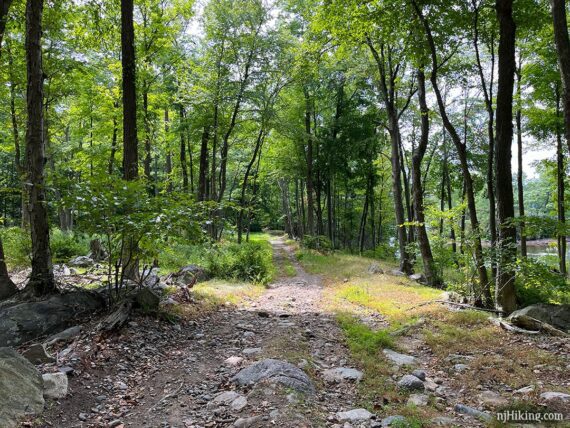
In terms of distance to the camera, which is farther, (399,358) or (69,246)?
(69,246)

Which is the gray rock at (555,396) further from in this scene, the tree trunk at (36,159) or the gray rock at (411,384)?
the tree trunk at (36,159)

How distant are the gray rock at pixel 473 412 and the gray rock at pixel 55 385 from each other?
425 cm

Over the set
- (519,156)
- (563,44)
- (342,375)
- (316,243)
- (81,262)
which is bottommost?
(342,375)

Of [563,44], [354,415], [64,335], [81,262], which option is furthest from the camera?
[81,262]

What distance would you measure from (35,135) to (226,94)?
1199cm

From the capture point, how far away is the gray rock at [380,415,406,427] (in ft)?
11.7

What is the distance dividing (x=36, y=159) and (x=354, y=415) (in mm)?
6470

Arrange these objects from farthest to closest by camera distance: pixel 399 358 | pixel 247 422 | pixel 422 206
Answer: pixel 422 206 → pixel 399 358 → pixel 247 422

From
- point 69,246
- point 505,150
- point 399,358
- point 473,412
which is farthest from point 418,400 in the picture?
point 69,246

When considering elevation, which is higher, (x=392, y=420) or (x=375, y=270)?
(x=392, y=420)

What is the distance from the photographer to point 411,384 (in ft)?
15.0

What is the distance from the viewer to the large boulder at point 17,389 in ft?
10.8

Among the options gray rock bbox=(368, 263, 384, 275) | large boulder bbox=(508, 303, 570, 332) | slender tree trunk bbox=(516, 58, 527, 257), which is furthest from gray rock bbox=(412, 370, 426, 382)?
slender tree trunk bbox=(516, 58, 527, 257)

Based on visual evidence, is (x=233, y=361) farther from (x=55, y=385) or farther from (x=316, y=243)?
(x=316, y=243)
